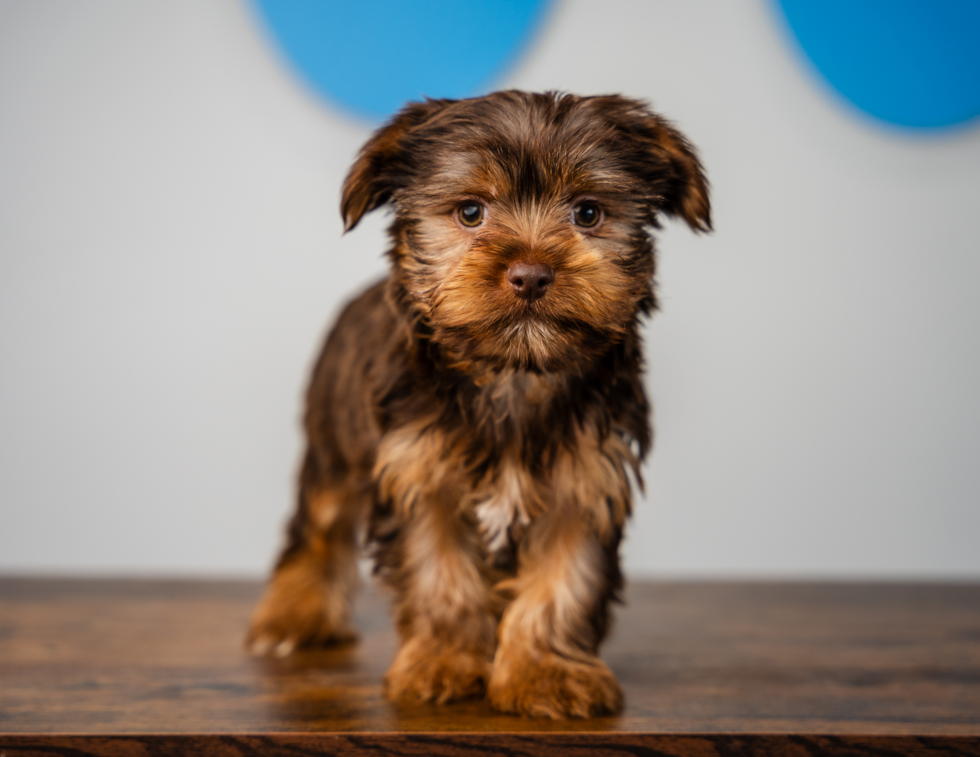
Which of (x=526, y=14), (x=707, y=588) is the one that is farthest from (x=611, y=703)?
(x=526, y=14)

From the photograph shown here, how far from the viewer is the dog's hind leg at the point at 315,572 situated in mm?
2539

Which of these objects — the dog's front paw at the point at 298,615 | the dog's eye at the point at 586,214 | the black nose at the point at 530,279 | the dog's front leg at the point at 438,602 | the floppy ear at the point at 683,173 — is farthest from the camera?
the dog's front paw at the point at 298,615

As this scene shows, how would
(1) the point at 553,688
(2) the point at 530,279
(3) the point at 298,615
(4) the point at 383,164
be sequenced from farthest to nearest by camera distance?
(3) the point at 298,615 → (4) the point at 383,164 → (1) the point at 553,688 → (2) the point at 530,279

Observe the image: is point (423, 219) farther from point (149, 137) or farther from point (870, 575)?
point (870, 575)

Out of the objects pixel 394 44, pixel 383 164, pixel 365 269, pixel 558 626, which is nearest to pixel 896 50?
pixel 394 44

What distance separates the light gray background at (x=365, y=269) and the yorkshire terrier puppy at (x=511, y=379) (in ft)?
6.50

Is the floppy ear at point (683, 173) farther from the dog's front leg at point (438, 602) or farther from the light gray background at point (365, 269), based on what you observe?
the light gray background at point (365, 269)

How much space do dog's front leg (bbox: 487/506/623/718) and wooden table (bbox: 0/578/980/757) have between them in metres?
0.06

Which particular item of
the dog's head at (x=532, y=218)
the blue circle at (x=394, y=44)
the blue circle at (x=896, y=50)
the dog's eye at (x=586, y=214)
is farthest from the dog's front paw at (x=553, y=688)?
the blue circle at (x=896, y=50)

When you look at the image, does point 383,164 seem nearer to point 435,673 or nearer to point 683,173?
point 683,173

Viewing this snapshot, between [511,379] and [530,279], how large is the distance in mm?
355

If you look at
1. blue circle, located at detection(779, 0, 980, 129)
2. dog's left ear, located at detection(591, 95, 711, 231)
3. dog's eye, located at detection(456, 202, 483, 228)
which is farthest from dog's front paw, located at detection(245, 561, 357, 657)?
blue circle, located at detection(779, 0, 980, 129)

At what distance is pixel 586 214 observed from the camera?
187 centimetres

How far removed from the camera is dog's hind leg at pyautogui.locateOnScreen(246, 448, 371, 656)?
8.33ft
